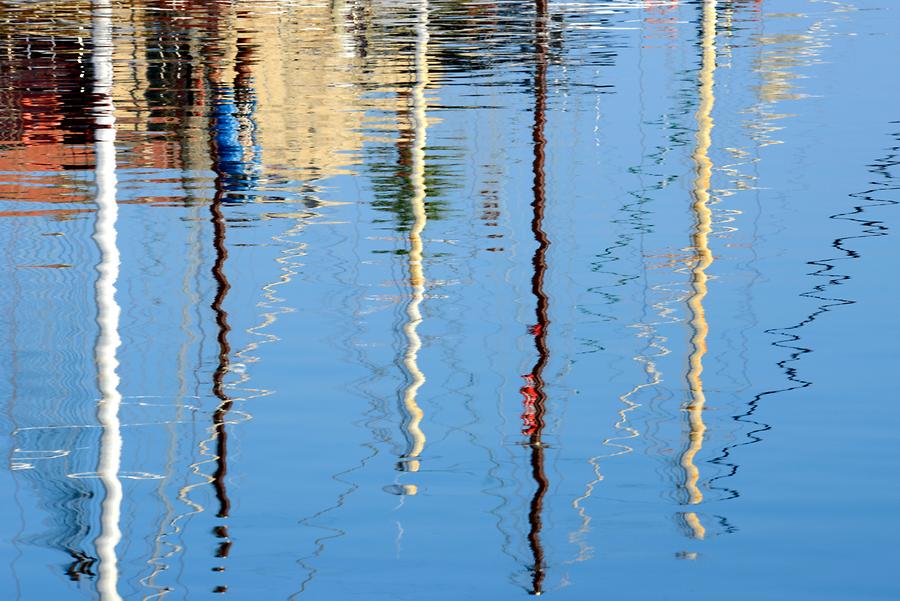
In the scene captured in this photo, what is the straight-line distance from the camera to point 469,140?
926 inches

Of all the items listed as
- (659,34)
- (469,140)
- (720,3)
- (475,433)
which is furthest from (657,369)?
(720,3)

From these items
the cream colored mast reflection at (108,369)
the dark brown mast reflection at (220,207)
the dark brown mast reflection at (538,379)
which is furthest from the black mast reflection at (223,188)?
the dark brown mast reflection at (538,379)

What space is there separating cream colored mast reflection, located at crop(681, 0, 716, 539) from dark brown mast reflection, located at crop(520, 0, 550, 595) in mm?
884

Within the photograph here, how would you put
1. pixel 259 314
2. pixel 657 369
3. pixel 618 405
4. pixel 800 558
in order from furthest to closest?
pixel 259 314 → pixel 657 369 → pixel 618 405 → pixel 800 558

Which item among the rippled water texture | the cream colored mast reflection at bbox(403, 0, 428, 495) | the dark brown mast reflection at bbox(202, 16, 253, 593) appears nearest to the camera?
the rippled water texture

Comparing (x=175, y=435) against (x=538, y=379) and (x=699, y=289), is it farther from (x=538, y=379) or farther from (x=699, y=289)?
(x=699, y=289)

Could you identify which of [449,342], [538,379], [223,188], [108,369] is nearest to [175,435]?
[108,369]

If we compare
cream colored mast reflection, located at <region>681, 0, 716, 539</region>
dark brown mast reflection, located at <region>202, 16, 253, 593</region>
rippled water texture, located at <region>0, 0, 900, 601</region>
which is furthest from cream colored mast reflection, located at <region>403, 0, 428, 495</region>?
cream colored mast reflection, located at <region>681, 0, 716, 539</region>

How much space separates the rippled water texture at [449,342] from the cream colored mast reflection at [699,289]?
0.19ft

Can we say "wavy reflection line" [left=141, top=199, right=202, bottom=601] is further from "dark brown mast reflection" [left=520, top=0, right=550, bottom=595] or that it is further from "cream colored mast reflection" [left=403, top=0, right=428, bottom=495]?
"dark brown mast reflection" [left=520, top=0, right=550, bottom=595]

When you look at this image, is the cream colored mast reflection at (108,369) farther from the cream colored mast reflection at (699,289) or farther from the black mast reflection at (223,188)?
the cream colored mast reflection at (699,289)

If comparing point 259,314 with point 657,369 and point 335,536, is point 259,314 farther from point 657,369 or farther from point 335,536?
point 335,536

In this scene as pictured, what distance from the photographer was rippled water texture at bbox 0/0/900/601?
9.21 meters

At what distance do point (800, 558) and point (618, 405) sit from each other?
3.00 m
